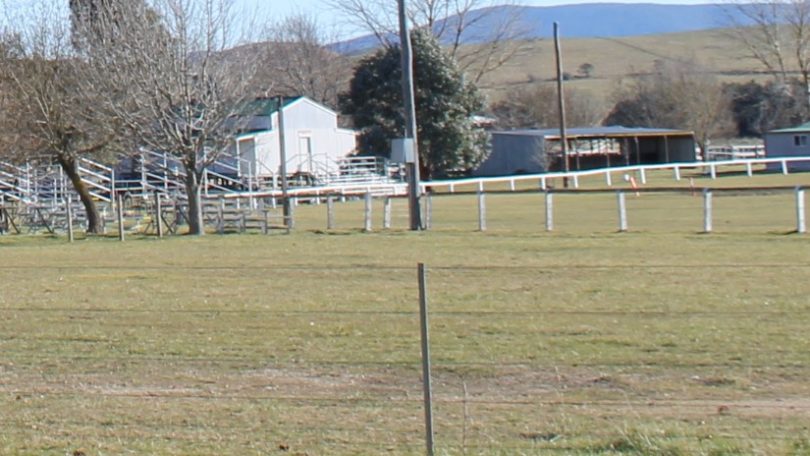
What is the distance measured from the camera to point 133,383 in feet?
39.3

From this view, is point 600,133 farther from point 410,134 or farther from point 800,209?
point 800,209

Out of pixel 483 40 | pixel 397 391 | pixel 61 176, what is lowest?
pixel 397 391

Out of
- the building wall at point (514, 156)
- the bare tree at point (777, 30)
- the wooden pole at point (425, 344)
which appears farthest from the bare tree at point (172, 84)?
the bare tree at point (777, 30)

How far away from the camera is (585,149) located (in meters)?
92.1

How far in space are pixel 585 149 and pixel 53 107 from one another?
2236 inches

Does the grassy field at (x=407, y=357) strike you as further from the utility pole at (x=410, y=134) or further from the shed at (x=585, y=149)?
the shed at (x=585, y=149)

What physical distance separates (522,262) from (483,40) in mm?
66192

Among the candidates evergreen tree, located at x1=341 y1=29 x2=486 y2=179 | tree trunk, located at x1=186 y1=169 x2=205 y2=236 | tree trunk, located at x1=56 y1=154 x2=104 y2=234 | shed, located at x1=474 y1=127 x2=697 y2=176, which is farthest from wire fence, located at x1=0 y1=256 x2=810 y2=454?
shed, located at x1=474 y1=127 x2=697 y2=176

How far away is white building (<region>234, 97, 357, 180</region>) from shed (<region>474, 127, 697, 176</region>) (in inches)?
428

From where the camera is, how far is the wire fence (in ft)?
30.2

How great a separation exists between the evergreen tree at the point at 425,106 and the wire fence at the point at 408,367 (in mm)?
50724

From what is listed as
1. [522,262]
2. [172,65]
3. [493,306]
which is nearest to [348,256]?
[522,262]

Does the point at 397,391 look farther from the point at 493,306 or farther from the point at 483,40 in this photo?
the point at 483,40

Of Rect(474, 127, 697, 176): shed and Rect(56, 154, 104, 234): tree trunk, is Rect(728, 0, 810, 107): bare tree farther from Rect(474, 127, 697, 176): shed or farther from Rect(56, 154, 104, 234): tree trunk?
Rect(56, 154, 104, 234): tree trunk
